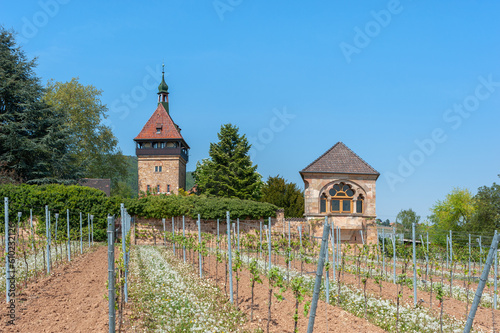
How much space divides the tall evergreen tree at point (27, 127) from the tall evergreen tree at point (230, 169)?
1170 cm

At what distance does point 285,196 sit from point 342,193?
338 inches

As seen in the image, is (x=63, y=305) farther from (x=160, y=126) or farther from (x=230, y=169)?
(x=160, y=126)

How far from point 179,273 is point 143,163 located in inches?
1277

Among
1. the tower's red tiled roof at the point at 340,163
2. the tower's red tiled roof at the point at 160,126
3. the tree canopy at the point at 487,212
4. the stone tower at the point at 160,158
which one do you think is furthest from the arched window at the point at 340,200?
the tower's red tiled roof at the point at 160,126

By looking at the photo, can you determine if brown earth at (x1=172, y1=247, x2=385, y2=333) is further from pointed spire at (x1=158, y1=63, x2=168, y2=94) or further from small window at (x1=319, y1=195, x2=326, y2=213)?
pointed spire at (x1=158, y1=63, x2=168, y2=94)

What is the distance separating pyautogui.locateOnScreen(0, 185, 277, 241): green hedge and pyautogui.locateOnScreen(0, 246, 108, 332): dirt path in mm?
13938

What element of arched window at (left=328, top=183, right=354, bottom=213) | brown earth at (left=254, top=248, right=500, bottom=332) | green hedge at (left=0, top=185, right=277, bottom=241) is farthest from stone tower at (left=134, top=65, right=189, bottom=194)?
brown earth at (left=254, top=248, right=500, bottom=332)

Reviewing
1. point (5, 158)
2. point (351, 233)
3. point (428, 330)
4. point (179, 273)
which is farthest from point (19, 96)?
point (428, 330)

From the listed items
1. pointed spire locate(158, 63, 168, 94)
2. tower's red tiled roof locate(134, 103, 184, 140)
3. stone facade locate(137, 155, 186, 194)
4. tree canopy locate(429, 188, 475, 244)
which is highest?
pointed spire locate(158, 63, 168, 94)

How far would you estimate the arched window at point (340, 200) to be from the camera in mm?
26734

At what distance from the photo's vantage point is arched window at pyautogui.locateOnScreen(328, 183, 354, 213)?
26.7 meters

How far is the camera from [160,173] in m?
43.2

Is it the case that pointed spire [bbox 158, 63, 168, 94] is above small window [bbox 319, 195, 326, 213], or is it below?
above

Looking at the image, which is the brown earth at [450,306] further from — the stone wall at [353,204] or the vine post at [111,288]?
the stone wall at [353,204]
